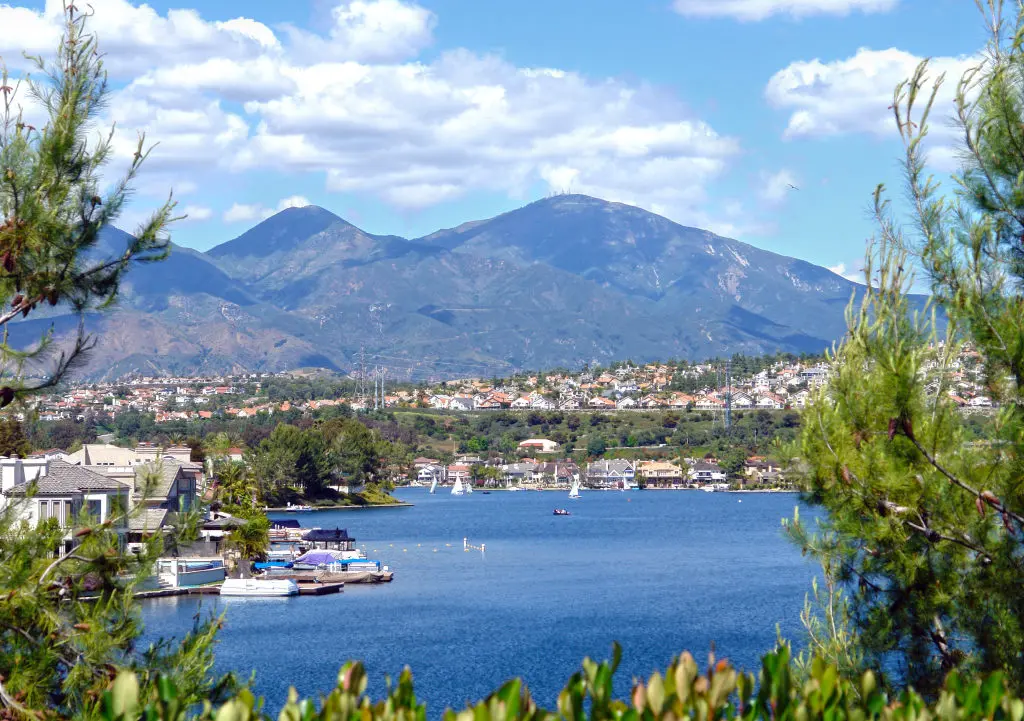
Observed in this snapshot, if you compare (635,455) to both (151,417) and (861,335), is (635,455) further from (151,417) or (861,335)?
(861,335)

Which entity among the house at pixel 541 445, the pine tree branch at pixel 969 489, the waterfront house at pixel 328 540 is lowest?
the waterfront house at pixel 328 540

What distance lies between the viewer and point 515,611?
139 ft

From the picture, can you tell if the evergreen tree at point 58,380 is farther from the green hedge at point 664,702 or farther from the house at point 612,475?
the house at point 612,475

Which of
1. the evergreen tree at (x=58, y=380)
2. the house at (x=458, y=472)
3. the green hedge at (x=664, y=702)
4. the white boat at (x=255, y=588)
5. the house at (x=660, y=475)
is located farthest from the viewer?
the house at (x=458, y=472)

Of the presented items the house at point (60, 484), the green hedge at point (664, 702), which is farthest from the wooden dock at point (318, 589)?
the green hedge at point (664, 702)

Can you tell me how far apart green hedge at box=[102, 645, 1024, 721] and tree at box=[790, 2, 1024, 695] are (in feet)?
11.4

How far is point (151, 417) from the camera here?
474ft

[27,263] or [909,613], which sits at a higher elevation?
[27,263]

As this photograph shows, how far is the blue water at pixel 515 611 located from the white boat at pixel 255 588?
430 millimetres

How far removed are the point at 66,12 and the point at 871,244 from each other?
20.3ft

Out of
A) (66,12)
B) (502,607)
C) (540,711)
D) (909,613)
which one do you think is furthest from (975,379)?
(502,607)

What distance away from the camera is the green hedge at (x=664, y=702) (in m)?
4.65

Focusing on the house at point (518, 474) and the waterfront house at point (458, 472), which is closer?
the waterfront house at point (458, 472)

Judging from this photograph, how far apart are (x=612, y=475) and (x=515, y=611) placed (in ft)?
333
